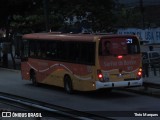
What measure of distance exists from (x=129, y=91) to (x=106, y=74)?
2329mm

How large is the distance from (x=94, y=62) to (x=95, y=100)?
1491 mm

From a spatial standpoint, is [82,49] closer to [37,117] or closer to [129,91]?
[129,91]

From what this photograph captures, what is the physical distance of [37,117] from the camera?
9172mm

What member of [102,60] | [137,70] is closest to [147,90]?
[137,70]

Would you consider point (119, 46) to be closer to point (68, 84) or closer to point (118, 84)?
point (118, 84)

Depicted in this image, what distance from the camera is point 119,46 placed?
65.4 feet

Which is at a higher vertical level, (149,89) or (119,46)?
(119,46)

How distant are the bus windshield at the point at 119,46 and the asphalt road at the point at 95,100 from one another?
1700mm

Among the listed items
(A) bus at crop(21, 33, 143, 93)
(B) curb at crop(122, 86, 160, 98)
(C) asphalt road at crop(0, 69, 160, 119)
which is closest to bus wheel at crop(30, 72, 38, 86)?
(C) asphalt road at crop(0, 69, 160, 119)

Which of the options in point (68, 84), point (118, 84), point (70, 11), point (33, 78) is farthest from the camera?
point (70, 11)

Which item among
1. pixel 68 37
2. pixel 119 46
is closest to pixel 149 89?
pixel 119 46

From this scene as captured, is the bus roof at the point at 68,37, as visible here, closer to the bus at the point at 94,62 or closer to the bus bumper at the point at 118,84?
the bus at the point at 94,62

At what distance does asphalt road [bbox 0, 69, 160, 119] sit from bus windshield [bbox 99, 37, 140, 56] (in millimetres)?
1700

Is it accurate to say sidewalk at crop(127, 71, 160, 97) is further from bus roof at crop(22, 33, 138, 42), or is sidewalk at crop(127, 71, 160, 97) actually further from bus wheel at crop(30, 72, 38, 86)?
bus wheel at crop(30, 72, 38, 86)
